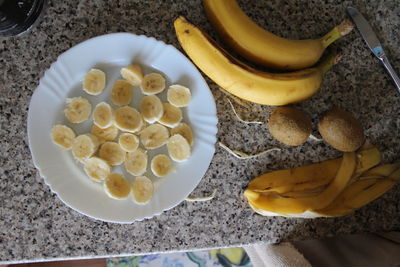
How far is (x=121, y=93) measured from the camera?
2.74ft

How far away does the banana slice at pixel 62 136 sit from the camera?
0.83 meters

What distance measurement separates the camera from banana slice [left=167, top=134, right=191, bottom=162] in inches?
32.8

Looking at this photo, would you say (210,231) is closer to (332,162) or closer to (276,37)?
(332,162)

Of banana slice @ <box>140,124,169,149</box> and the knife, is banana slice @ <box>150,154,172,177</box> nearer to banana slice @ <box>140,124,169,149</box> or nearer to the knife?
banana slice @ <box>140,124,169,149</box>

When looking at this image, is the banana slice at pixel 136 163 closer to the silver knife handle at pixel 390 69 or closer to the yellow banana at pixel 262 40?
the yellow banana at pixel 262 40

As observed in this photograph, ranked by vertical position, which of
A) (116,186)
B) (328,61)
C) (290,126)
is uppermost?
(328,61)

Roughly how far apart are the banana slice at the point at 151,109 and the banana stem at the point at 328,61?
1.07ft

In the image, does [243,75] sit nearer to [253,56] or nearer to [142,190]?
[253,56]

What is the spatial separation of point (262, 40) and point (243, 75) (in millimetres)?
82

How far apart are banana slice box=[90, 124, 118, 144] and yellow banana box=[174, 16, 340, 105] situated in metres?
0.21

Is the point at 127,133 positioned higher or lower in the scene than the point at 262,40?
lower

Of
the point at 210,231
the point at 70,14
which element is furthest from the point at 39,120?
the point at 210,231

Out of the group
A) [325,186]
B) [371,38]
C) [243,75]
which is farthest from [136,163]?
[371,38]

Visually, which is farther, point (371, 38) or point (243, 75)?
point (371, 38)
